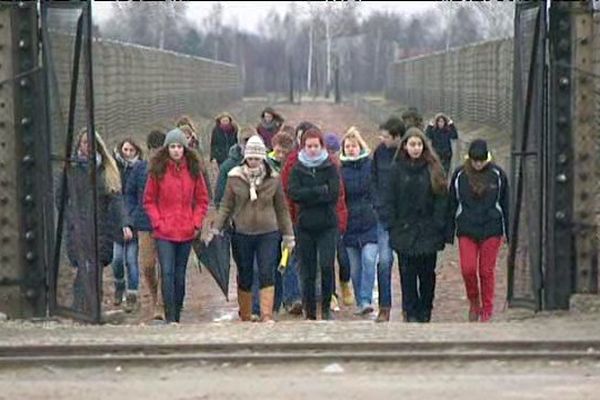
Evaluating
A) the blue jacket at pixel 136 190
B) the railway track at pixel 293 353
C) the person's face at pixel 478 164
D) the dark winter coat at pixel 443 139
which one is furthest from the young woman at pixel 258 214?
the dark winter coat at pixel 443 139

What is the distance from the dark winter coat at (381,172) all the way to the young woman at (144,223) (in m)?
1.94

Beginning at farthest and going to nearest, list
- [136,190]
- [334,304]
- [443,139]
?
[443,139] → [334,304] → [136,190]

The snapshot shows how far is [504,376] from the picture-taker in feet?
26.6

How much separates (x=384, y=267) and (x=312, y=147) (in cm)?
146

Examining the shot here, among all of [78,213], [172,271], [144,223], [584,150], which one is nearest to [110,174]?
[144,223]

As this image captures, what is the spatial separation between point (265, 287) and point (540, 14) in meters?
3.21

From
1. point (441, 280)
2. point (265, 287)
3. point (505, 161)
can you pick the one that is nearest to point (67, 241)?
point (265, 287)

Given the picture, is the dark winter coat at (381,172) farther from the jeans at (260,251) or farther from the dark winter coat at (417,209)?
the jeans at (260,251)

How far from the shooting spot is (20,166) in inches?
402

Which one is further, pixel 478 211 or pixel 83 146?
pixel 478 211

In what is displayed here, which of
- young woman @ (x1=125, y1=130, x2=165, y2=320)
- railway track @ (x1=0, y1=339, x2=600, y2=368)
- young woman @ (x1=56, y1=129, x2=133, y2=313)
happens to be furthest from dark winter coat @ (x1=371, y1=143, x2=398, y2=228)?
railway track @ (x1=0, y1=339, x2=600, y2=368)

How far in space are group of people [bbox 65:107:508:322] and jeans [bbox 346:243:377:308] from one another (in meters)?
0.05

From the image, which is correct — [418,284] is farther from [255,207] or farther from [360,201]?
[255,207]

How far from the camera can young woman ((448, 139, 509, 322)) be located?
10.9 m
